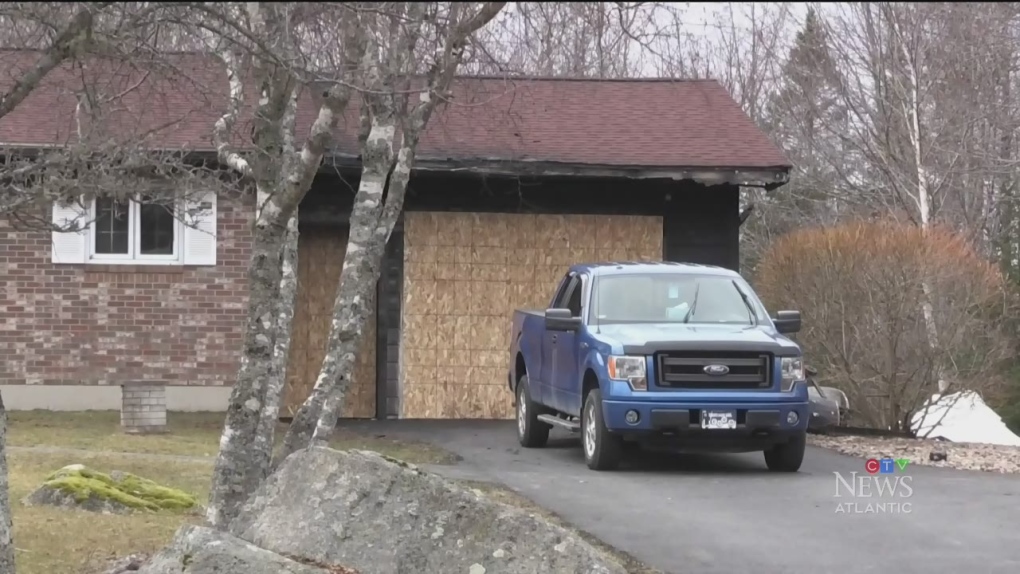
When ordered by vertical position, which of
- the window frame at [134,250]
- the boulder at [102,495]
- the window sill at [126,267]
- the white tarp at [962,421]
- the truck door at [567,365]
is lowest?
the white tarp at [962,421]

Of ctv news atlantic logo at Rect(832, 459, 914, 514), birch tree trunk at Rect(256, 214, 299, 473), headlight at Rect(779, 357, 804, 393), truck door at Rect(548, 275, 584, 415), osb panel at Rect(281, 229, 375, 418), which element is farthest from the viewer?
osb panel at Rect(281, 229, 375, 418)

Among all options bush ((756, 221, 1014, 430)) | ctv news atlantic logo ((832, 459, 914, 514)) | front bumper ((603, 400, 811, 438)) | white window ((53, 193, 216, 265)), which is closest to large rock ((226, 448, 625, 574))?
ctv news atlantic logo ((832, 459, 914, 514))

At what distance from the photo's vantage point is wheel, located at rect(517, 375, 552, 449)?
1413 cm

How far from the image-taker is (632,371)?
463 inches

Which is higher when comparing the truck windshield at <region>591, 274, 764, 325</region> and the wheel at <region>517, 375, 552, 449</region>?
the truck windshield at <region>591, 274, 764, 325</region>

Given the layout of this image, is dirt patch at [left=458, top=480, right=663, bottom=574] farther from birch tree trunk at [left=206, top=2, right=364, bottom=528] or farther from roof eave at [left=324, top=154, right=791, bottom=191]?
roof eave at [left=324, top=154, right=791, bottom=191]

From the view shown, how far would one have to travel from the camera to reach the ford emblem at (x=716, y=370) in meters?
11.8

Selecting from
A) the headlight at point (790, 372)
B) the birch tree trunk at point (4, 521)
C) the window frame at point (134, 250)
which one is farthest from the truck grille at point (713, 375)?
the window frame at point (134, 250)

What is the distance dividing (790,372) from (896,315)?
4.09m

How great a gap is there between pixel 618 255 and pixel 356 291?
7572 millimetres

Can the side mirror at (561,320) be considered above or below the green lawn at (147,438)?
above

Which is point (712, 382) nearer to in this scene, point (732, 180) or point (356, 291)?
point (356, 291)

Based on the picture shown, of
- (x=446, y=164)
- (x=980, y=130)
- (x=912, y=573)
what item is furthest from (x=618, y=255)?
(x=980, y=130)

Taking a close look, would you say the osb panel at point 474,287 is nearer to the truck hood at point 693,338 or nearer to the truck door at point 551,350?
the truck door at point 551,350
